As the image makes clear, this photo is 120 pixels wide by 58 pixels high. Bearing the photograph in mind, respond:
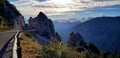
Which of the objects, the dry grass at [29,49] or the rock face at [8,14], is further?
the rock face at [8,14]

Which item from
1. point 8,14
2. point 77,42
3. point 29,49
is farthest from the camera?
point 8,14

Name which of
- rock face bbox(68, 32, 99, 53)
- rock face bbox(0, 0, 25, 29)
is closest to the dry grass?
rock face bbox(68, 32, 99, 53)

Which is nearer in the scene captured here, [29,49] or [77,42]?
[77,42]

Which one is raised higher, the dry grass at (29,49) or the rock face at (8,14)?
the dry grass at (29,49)

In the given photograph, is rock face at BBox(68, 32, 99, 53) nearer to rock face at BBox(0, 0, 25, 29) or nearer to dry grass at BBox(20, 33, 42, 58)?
dry grass at BBox(20, 33, 42, 58)

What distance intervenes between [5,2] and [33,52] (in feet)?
228

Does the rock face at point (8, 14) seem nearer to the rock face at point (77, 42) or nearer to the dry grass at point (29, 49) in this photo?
the rock face at point (77, 42)

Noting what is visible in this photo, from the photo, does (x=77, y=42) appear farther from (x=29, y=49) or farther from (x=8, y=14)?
(x=8, y=14)

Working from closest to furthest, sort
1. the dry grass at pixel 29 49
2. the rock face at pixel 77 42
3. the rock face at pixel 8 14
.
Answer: the dry grass at pixel 29 49 → the rock face at pixel 77 42 → the rock face at pixel 8 14

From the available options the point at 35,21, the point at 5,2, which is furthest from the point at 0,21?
the point at 5,2

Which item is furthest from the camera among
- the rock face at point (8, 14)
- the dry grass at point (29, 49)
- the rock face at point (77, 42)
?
the rock face at point (8, 14)

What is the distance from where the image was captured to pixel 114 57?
49.0 feet

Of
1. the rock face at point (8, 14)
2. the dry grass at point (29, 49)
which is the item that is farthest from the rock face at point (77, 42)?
the rock face at point (8, 14)

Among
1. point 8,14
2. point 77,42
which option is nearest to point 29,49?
point 77,42
